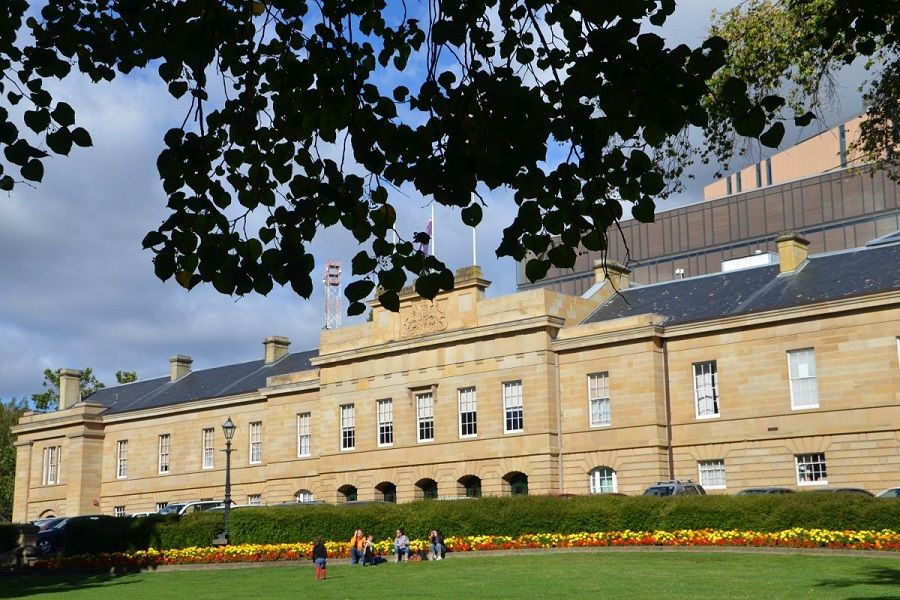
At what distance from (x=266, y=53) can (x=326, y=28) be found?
0.63 metres

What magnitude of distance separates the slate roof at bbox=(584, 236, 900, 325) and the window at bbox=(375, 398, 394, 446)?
10571mm

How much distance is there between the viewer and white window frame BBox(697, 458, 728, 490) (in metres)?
43.2

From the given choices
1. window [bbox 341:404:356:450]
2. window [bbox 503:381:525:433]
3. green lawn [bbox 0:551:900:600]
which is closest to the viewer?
green lawn [bbox 0:551:900:600]

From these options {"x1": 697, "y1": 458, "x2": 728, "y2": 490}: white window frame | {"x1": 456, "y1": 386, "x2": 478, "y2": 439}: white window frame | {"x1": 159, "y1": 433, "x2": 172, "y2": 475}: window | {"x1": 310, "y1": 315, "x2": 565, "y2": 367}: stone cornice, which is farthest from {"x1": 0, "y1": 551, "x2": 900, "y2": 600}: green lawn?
{"x1": 159, "y1": 433, "x2": 172, "y2": 475}: window

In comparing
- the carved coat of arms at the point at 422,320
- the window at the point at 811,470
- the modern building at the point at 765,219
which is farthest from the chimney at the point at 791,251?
the modern building at the point at 765,219

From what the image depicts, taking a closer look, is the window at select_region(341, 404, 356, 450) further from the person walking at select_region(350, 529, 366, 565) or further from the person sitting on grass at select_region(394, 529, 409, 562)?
the person sitting on grass at select_region(394, 529, 409, 562)

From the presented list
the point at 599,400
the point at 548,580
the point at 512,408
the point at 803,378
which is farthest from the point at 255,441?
the point at 548,580

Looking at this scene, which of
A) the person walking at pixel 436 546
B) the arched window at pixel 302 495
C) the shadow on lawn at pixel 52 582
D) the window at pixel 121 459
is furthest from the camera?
the window at pixel 121 459

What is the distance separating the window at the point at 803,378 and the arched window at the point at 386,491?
19.8 meters

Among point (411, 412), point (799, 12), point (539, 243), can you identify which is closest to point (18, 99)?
point (539, 243)

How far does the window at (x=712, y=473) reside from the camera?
142ft

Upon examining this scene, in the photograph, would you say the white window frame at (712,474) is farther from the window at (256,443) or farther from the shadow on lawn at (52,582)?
the window at (256,443)

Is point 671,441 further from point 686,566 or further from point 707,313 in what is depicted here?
point 686,566

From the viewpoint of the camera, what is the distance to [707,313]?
148ft
